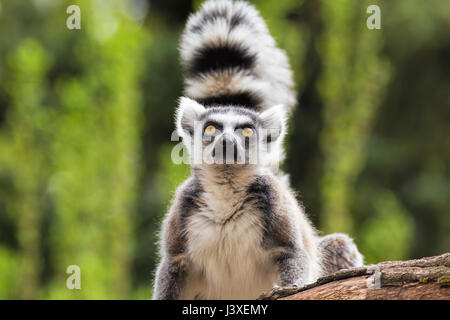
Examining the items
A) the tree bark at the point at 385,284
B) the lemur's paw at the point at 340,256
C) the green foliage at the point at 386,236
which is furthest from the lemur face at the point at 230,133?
the green foliage at the point at 386,236

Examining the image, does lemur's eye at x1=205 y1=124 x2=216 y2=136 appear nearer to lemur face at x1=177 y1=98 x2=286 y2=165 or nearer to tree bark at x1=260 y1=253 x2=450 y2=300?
lemur face at x1=177 y1=98 x2=286 y2=165

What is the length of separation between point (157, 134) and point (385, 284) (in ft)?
33.4

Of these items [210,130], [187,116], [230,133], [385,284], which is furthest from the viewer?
[187,116]

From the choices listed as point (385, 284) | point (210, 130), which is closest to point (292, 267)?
point (385, 284)

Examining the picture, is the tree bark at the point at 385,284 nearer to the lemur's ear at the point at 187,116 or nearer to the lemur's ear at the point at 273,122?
the lemur's ear at the point at 273,122

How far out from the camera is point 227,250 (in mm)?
4395

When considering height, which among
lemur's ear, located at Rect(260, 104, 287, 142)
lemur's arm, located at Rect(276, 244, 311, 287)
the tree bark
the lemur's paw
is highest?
lemur's ear, located at Rect(260, 104, 287, 142)

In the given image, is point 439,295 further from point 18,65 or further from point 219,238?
point 18,65

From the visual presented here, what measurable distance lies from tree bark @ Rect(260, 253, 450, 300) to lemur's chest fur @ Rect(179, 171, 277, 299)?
70 centimetres

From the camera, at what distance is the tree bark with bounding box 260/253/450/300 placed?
3.44 meters

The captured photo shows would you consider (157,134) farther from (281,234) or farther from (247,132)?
(281,234)

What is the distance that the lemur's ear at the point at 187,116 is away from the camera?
16.2 ft

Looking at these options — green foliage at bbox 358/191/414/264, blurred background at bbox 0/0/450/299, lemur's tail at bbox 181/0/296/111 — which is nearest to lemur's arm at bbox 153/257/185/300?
lemur's tail at bbox 181/0/296/111

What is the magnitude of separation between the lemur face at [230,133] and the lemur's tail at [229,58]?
2.19 feet
